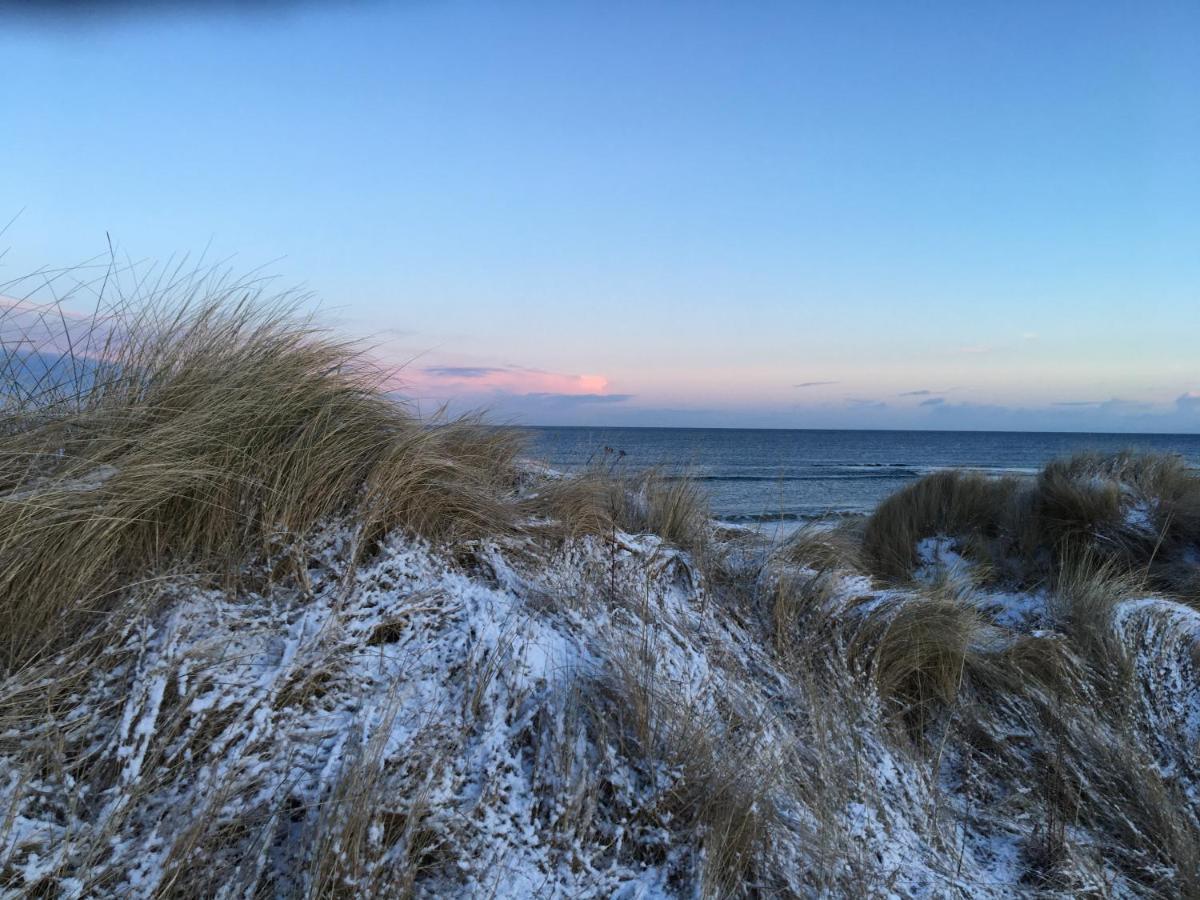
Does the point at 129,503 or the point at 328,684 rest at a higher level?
the point at 129,503

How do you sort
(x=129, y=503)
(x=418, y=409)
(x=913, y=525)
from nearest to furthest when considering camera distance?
(x=129, y=503), (x=418, y=409), (x=913, y=525)

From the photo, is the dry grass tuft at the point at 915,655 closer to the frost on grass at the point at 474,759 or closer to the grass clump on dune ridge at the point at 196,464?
the frost on grass at the point at 474,759

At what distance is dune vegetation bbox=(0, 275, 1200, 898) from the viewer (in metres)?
2.04

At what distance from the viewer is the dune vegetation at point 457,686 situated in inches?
80.5

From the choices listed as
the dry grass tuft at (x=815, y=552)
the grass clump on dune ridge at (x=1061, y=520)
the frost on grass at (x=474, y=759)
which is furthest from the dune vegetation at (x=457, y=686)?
the grass clump on dune ridge at (x=1061, y=520)

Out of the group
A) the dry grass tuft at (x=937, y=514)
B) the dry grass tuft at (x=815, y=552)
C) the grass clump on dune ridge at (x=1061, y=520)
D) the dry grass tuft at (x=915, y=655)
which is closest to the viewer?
the dry grass tuft at (x=915, y=655)

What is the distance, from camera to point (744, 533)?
5215 mm

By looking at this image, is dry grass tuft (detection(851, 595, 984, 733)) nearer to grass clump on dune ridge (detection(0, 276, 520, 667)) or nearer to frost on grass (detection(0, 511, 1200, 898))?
frost on grass (detection(0, 511, 1200, 898))

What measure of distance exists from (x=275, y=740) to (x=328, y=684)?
0.29 metres

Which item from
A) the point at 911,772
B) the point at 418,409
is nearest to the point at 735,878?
the point at 911,772

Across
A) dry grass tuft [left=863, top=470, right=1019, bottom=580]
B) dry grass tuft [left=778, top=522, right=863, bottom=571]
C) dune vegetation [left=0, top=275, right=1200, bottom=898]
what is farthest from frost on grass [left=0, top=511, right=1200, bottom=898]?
dry grass tuft [left=863, top=470, right=1019, bottom=580]

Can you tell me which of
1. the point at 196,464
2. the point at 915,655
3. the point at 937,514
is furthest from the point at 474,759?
the point at 937,514

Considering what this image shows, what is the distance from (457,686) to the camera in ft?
8.68

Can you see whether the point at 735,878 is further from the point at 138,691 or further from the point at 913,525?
the point at 913,525
